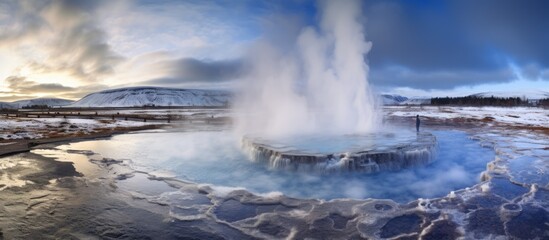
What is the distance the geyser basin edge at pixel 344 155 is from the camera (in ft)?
35.4

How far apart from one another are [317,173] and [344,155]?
1102 mm

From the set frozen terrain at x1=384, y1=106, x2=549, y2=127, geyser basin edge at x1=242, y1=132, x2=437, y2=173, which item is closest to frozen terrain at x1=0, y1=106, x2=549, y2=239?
geyser basin edge at x1=242, y1=132, x2=437, y2=173

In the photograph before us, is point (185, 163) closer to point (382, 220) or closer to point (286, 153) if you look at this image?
point (286, 153)

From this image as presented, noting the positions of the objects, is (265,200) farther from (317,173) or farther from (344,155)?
(344,155)

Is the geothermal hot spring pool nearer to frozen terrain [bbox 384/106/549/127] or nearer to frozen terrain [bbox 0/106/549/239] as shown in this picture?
frozen terrain [bbox 0/106/549/239]

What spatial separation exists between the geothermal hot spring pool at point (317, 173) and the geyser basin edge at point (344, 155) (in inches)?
6.5

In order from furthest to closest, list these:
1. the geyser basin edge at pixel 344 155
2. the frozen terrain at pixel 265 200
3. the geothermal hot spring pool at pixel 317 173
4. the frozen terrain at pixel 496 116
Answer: the frozen terrain at pixel 496 116, the geyser basin edge at pixel 344 155, the geothermal hot spring pool at pixel 317 173, the frozen terrain at pixel 265 200

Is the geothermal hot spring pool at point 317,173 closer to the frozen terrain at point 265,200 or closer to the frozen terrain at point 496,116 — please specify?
the frozen terrain at point 265,200

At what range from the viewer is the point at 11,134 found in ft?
75.8

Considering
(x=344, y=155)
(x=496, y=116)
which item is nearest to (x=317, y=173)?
(x=344, y=155)

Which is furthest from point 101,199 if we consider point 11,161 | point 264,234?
point 11,161

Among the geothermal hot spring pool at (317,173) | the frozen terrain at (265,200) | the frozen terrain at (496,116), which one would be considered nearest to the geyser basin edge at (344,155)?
the geothermal hot spring pool at (317,173)

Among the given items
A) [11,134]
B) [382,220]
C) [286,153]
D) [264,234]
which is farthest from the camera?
[11,134]

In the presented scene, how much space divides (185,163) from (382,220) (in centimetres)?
857
